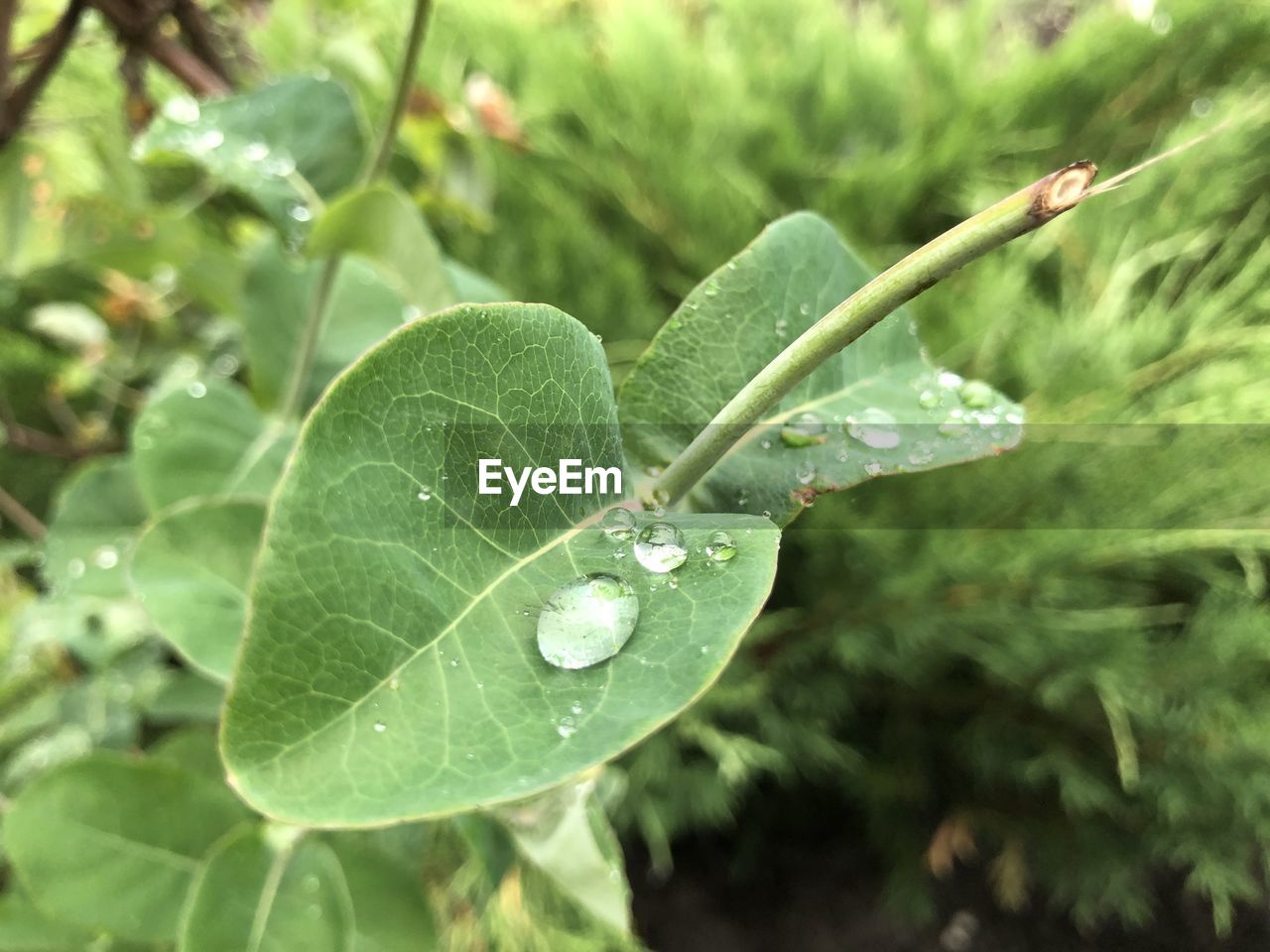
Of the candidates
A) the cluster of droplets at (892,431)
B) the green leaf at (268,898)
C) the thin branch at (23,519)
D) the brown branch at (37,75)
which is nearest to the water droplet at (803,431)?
the cluster of droplets at (892,431)

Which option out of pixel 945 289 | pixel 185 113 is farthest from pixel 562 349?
pixel 945 289

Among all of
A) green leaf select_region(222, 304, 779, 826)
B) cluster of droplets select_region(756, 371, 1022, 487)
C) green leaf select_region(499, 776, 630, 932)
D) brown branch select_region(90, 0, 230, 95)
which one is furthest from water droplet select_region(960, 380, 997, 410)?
brown branch select_region(90, 0, 230, 95)

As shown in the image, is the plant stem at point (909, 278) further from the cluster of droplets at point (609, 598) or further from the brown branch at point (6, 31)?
the brown branch at point (6, 31)

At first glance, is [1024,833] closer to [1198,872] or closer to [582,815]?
[1198,872]

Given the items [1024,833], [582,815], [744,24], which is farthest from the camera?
[744,24]

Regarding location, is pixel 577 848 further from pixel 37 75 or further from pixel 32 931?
pixel 37 75

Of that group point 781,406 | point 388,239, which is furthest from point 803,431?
point 388,239
